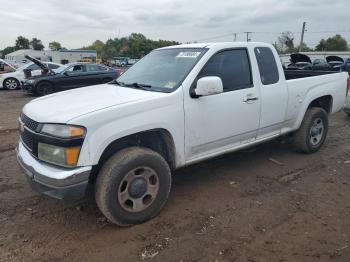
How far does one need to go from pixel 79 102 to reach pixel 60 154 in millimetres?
698

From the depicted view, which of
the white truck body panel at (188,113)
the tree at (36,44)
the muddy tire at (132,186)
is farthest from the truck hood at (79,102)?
the tree at (36,44)

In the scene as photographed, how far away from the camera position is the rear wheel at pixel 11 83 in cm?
1773

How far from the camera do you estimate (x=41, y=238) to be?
3539 mm

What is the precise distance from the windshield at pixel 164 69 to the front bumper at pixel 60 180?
138 centimetres

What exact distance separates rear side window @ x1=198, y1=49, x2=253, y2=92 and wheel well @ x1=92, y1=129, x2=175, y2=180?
892mm

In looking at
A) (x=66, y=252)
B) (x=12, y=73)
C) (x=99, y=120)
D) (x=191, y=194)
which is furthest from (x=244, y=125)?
(x=12, y=73)

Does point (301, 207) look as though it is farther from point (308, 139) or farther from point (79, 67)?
point (79, 67)

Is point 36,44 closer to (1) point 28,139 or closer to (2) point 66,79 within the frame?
(2) point 66,79

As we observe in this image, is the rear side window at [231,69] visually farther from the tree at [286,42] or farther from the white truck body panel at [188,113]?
the tree at [286,42]

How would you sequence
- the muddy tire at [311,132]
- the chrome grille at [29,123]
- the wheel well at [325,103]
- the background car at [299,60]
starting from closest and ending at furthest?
1. the chrome grille at [29,123]
2. the muddy tire at [311,132]
3. the wheel well at [325,103]
4. the background car at [299,60]

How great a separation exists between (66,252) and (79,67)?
13918 mm

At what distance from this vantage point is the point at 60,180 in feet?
10.6

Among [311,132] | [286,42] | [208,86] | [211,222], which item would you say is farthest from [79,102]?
[286,42]

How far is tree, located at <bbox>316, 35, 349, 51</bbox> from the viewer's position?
77188mm
